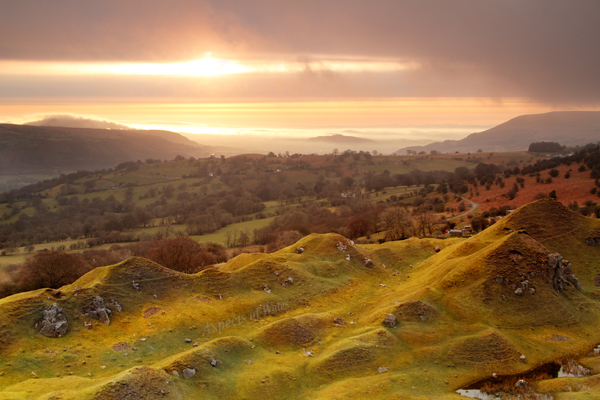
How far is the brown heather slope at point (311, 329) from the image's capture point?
24.2 meters

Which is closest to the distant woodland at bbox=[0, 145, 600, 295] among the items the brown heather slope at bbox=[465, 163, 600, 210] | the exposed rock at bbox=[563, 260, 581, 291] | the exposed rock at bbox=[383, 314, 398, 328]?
the brown heather slope at bbox=[465, 163, 600, 210]

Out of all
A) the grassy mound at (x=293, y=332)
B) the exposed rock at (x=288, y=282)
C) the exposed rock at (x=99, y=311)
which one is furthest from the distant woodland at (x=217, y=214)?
the grassy mound at (x=293, y=332)

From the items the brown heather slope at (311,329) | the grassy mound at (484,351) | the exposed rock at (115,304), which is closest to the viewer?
the brown heather slope at (311,329)

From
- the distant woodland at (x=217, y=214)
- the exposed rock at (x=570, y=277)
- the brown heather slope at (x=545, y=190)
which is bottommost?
the distant woodland at (x=217, y=214)

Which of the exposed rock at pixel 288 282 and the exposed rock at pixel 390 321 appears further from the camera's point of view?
the exposed rock at pixel 288 282

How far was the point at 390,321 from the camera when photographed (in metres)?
32.0

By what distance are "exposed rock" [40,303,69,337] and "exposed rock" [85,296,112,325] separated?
1.96 metres

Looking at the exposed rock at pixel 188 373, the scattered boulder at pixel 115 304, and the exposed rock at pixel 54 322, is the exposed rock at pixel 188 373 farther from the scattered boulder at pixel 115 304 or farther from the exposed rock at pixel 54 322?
the scattered boulder at pixel 115 304

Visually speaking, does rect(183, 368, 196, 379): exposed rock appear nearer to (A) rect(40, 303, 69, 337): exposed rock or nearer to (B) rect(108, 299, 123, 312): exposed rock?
(A) rect(40, 303, 69, 337): exposed rock

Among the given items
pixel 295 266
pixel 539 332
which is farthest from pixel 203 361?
pixel 539 332

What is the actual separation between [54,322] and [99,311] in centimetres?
337

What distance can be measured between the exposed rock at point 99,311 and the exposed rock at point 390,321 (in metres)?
22.8

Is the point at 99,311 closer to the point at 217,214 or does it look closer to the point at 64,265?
the point at 64,265

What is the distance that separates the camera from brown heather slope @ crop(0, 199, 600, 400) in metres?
24.2
